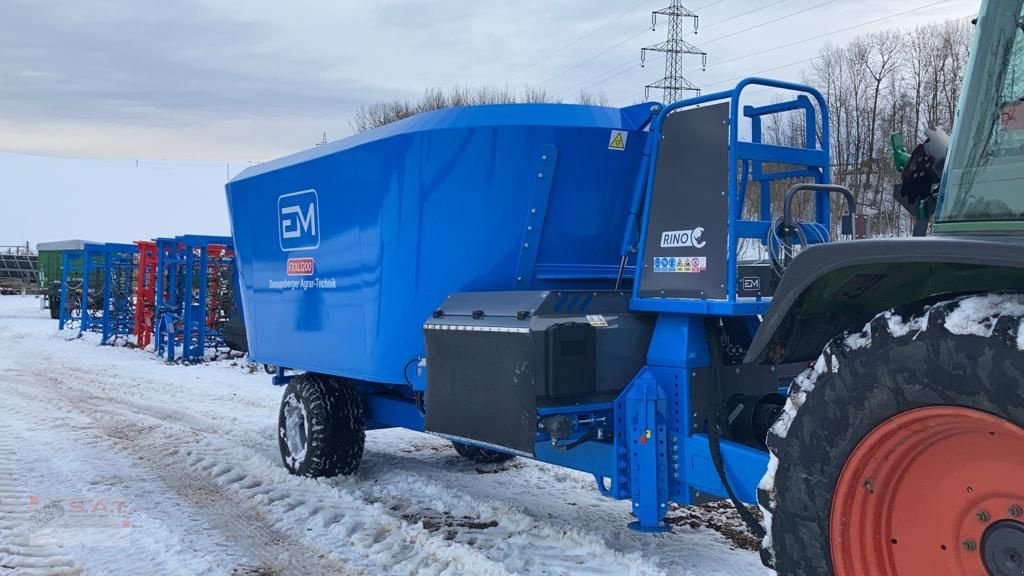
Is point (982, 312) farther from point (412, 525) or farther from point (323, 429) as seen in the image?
point (323, 429)

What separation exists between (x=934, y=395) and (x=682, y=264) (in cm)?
203

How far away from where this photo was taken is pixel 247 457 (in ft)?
23.8

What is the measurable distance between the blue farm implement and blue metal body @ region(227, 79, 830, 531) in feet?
0.05

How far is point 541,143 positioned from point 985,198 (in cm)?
279

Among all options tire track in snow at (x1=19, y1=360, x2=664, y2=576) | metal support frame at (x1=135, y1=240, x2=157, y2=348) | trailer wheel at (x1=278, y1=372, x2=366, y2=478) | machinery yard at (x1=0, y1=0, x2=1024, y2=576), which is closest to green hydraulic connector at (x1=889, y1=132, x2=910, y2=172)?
machinery yard at (x1=0, y1=0, x2=1024, y2=576)

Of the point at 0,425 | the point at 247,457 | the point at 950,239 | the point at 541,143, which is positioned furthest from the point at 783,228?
the point at 0,425

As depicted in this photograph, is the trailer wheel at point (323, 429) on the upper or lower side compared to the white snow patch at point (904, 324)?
lower

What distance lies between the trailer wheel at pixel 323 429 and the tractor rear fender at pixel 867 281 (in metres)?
4.10

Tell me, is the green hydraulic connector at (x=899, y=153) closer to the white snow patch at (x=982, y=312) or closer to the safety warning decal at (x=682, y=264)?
the safety warning decal at (x=682, y=264)

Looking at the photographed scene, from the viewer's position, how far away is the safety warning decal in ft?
13.1

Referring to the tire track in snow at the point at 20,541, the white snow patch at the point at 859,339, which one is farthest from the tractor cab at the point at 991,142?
the tire track in snow at the point at 20,541

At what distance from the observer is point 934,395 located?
214cm

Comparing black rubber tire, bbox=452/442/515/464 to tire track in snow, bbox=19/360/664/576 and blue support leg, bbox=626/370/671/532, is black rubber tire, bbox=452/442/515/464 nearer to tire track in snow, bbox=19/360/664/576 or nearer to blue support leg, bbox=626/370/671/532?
tire track in snow, bbox=19/360/664/576

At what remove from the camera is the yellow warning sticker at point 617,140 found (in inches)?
193
